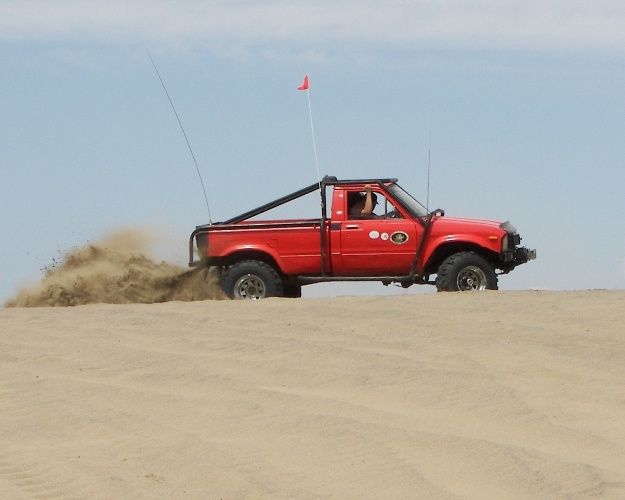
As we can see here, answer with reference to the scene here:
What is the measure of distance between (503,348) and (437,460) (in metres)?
3.15

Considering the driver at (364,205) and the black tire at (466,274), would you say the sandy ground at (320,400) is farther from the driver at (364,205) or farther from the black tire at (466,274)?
the driver at (364,205)

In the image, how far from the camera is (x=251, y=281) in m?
15.0

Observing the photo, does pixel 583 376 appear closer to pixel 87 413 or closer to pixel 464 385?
pixel 464 385

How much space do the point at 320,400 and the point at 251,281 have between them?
22.0 feet

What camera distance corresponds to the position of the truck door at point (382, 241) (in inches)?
582

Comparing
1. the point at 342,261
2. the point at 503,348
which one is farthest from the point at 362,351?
the point at 342,261

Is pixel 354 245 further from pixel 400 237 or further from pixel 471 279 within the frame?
pixel 471 279

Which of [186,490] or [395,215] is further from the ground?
[395,215]

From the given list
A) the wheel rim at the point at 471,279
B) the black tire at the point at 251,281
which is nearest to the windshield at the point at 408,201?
the wheel rim at the point at 471,279

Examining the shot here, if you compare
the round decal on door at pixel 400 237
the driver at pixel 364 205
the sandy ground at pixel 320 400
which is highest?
the driver at pixel 364 205

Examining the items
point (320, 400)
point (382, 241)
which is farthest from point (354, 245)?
point (320, 400)

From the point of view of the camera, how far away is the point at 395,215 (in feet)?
48.9

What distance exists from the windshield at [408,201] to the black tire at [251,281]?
1.79m

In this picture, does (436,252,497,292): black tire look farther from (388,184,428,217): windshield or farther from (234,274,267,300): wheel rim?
(234,274,267,300): wheel rim
